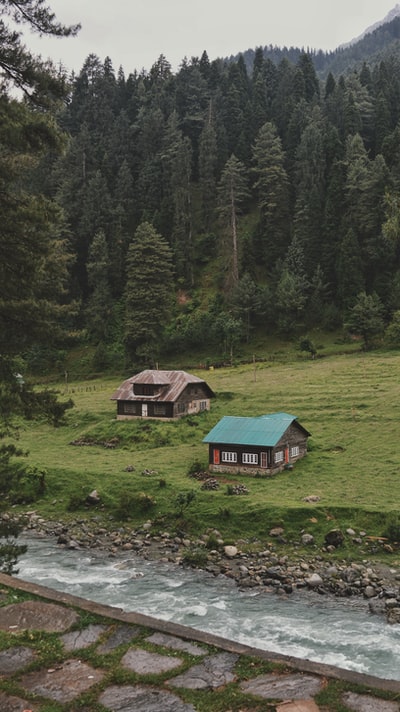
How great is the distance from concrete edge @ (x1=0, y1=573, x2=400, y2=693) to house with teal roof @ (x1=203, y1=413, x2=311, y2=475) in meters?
20.5

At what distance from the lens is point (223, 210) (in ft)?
302

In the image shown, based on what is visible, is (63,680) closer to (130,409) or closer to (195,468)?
(195,468)

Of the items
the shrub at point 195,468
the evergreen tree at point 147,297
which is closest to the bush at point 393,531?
the shrub at point 195,468

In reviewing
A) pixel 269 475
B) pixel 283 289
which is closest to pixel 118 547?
pixel 269 475

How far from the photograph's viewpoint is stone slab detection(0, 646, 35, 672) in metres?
12.5

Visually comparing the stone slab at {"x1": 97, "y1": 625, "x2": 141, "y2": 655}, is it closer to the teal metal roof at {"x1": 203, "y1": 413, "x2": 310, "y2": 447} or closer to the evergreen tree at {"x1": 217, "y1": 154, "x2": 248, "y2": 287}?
the teal metal roof at {"x1": 203, "y1": 413, "x2": 310, "y2": 447}

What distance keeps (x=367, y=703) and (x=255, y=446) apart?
25.7 meters

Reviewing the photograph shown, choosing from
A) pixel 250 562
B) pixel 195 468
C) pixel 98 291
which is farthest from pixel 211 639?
pixel 98 291

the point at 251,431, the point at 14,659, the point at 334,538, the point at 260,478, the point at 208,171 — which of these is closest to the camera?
the point at 14,659

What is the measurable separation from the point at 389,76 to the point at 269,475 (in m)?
102

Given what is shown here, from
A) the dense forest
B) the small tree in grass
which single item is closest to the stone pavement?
the dense forest

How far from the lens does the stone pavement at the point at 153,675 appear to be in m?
10.8

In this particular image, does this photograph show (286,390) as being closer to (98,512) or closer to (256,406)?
(256,406)

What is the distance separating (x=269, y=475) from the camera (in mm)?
36344
